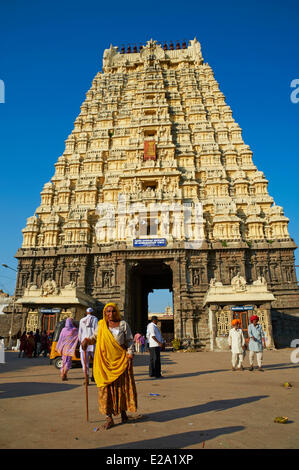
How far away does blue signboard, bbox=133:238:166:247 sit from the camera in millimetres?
29203

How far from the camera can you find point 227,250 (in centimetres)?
3030

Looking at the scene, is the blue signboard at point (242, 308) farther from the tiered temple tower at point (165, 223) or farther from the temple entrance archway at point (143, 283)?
the temple entrance archway at point (143, 283)

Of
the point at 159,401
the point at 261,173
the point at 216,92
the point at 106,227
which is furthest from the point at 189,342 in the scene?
the point at 216,92

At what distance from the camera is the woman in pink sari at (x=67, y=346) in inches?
387

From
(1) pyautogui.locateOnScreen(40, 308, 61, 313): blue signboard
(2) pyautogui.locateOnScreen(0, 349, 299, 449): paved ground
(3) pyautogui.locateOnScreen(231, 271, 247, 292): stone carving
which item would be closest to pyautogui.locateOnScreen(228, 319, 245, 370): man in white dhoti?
(2) pyautogui.locateOnScreen(0, 349, 299, 449): paved ground

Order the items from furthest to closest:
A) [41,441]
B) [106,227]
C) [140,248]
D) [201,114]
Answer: [201,114], [106,227], [140,248], [41,441]

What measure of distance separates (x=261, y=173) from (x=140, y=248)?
1525cm

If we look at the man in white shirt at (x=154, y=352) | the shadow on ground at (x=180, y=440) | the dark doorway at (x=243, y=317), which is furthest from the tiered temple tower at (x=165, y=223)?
the shadow on ground at (x=180, y=440)

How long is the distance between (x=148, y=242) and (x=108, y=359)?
24.3 metres

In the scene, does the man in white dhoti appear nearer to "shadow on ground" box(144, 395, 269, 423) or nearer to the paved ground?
the paved ground

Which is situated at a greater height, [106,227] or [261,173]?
[261,173]

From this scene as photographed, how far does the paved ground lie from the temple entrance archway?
21.5 meters

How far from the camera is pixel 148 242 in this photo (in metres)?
29.3
